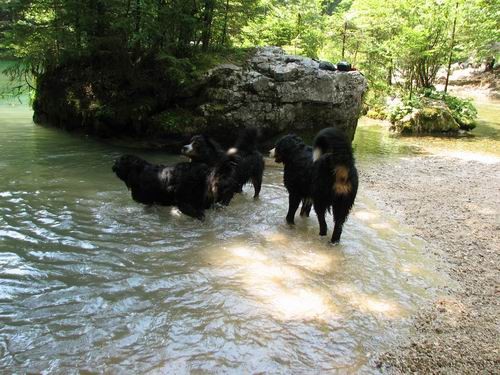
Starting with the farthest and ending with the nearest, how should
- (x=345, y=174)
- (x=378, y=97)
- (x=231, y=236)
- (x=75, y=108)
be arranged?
(x=378, y=97), (x=75, y=108), (x=231, y=236), (x=345, y=174)

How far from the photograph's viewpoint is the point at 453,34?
17.9 meters

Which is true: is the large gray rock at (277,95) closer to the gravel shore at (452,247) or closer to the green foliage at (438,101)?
the gravel shore at (452,247)

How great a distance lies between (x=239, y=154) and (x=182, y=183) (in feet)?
4.02

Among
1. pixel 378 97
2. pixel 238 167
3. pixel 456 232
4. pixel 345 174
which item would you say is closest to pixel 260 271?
pixel 345 174

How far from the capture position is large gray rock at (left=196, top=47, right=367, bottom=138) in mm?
10414

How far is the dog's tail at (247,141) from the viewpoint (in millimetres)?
6992

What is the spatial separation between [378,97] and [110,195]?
621 inches

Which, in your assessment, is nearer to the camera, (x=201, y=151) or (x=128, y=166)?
(x=128, y=166)

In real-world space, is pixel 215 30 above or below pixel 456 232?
above

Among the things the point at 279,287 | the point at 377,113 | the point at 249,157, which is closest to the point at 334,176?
the point at 279,287

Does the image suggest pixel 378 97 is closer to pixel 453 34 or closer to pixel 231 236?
pixel 453 34

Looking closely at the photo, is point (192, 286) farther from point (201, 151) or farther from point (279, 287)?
point (201, 151)

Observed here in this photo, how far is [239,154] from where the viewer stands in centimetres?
695

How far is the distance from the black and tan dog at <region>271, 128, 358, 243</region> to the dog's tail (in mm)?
775
